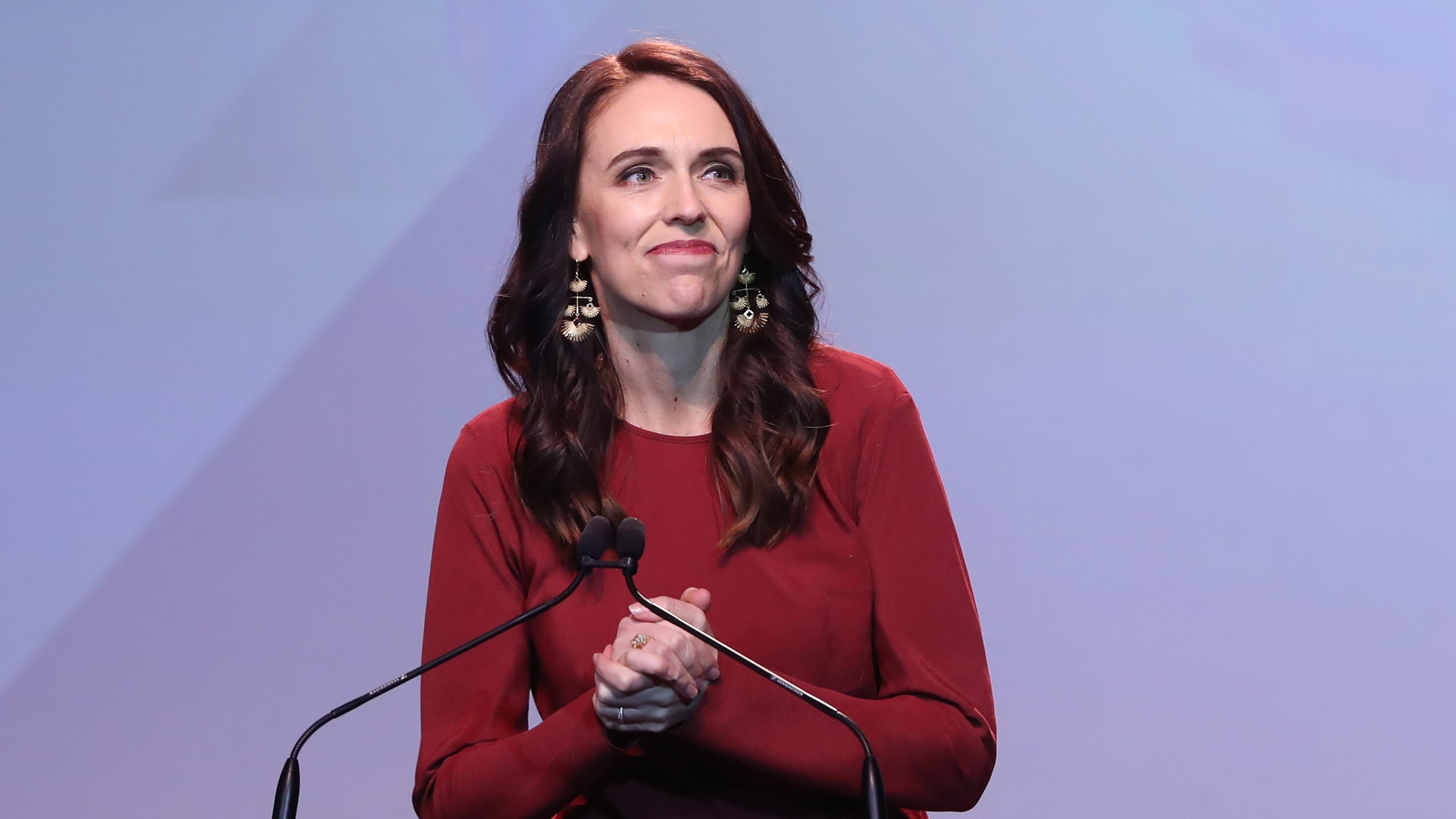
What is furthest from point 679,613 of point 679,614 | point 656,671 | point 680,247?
point 680,247

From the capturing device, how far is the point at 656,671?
145cm

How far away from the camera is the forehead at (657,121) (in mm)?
1799

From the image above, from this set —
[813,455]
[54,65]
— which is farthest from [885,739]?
[54,65]

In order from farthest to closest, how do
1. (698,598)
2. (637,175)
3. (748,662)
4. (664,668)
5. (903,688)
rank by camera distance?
(637,175)
(903,688)
(698,598)
(664,668)
(748,662)

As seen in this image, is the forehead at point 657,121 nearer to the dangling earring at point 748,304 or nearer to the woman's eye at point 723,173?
the woman's eye at point 723,173

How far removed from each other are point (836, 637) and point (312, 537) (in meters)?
1.25

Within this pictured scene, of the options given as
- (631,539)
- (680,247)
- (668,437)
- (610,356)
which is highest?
(680,247)

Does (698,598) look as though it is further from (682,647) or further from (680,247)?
(680,247)

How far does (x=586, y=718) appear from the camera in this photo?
160cm

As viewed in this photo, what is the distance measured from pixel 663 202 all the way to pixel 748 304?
0.74 ft

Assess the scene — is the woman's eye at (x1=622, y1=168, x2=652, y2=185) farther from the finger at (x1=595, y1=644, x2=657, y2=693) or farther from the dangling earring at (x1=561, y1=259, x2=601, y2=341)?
the finger at (x1=595, y1=644, x2=657, y2=693)

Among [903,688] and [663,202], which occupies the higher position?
[663,202]

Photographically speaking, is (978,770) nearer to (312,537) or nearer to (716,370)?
(716,370)

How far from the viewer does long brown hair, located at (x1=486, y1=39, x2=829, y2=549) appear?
1.80m
